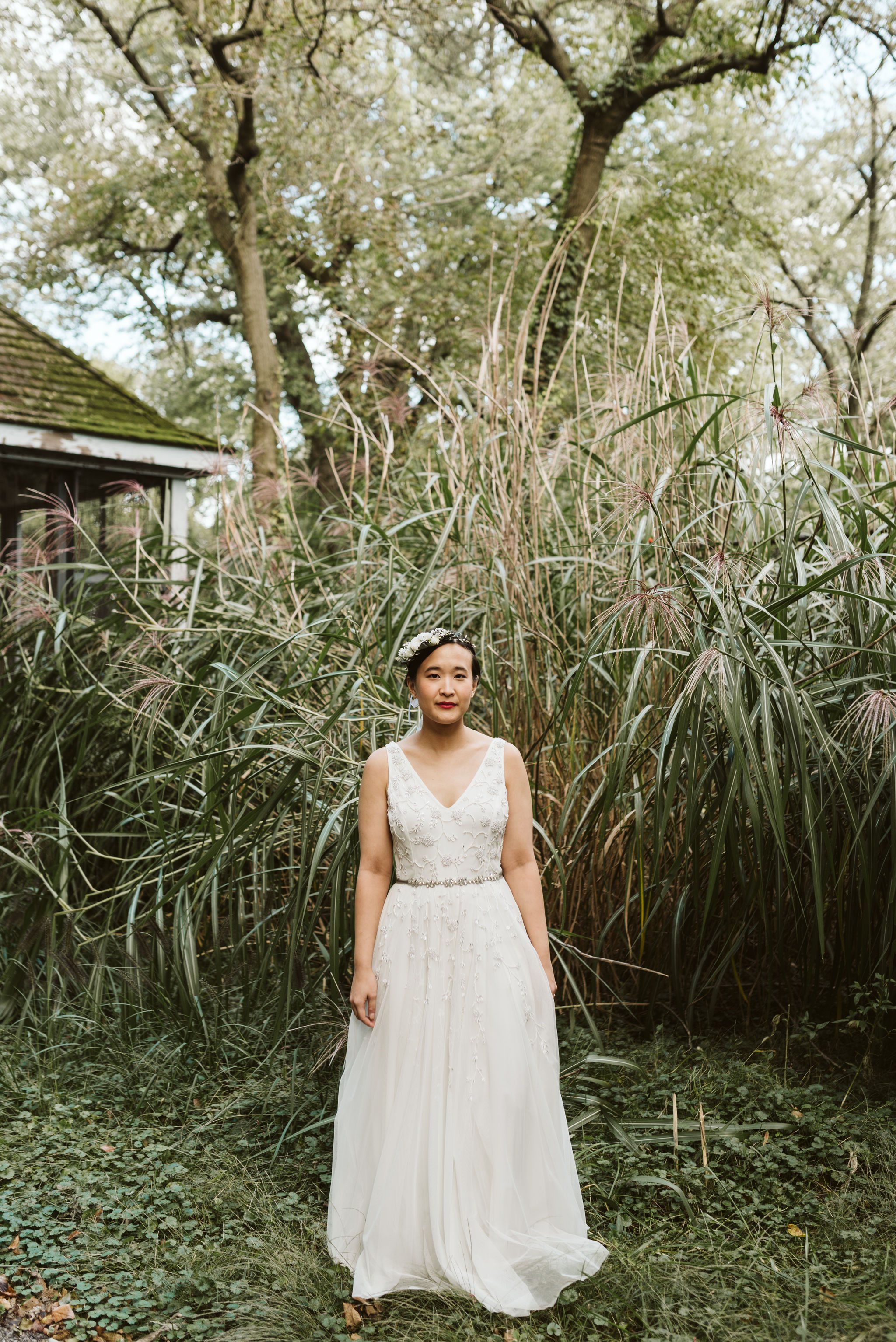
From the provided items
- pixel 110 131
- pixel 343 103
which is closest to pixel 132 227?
pixel 110 131

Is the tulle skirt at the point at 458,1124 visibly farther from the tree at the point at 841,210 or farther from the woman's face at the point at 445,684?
the tree at the point at 841,210

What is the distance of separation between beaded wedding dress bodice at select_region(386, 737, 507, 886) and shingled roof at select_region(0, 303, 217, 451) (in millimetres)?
7607

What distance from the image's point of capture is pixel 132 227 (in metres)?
15.4

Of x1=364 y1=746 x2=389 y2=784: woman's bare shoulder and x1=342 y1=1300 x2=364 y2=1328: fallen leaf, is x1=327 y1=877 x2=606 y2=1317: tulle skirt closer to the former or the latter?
x1=342 y1=1300 x2=364 y2=1328: fallen leaf

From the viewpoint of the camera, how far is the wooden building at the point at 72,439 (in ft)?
31.0

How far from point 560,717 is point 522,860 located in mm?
1089

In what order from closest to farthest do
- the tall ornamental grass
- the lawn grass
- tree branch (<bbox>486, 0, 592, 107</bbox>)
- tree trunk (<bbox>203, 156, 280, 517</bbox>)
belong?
the lawn grass → the tall ornamental grass → tree trunk (<bbox>203, 156, 280, 517</bbox>) → tree branch (<bbox>486, 0, 592, 107</bbox>)

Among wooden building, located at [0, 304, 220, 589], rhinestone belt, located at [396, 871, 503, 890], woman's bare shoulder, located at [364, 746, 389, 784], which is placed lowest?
rhinestone belt, located at [396, 871, 503, 890]

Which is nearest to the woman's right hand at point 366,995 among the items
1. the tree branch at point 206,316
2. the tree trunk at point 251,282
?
the tree trunk at point 251,282

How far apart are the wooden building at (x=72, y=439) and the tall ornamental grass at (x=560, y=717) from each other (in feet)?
15.1

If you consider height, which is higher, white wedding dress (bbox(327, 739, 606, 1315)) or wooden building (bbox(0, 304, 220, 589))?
wooden building (bbox(0, 304, 220, 589))

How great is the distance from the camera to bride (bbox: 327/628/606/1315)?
2656 millimetres

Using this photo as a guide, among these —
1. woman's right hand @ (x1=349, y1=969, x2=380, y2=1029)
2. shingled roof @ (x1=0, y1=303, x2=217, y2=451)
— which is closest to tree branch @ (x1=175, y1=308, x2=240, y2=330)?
shingled roof @ (x1=0, y1=303, x2=217, y2=451)

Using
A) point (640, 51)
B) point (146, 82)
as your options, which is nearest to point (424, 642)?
point (146, 82)
